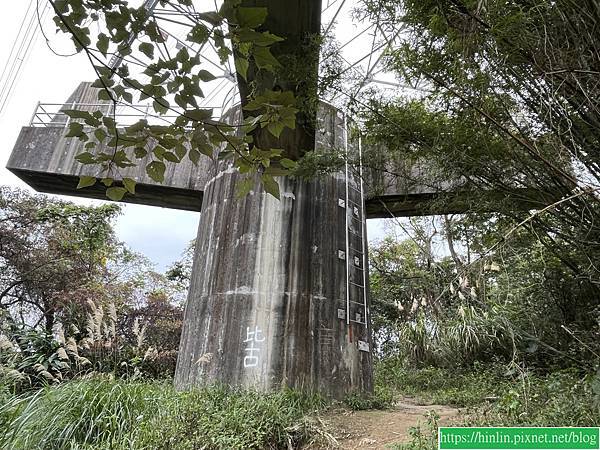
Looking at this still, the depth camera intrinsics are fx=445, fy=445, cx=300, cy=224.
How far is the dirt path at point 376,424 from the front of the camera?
3.24 metres

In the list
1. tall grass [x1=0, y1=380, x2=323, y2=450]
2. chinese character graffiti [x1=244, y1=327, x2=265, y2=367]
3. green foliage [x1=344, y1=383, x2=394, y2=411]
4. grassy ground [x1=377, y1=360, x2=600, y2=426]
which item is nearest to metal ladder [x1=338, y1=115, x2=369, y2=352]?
green foliage [x1=344, y1=383, x2=394, y2=411]

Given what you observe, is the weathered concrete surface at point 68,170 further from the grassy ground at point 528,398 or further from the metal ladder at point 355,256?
the grassy ground at point 528,398

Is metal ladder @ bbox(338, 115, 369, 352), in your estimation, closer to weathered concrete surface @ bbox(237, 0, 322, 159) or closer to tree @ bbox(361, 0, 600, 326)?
weathered concrete surface @ bbox(237, 0, 322, 159)

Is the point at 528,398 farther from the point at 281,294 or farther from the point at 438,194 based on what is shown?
the point at 281,294

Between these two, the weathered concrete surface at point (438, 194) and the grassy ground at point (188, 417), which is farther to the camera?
the weathered concrete surface at point (438, 194)

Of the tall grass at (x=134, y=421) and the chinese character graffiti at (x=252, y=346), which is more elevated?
the chinese character graffiti at (x=252, y=346)

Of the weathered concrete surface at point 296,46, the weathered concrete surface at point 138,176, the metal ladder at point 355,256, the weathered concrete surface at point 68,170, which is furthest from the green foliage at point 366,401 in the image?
the weathered concrete surface at point 68,170

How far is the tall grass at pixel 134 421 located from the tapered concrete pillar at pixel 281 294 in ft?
3.76

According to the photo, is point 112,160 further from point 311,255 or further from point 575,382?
point 311,255

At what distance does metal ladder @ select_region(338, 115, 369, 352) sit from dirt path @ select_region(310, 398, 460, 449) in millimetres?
1064

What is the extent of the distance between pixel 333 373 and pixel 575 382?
233 cm

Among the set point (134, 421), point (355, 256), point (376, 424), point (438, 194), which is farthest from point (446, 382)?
point (134, 421)

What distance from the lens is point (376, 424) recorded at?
3.73 meters

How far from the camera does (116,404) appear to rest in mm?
3139
